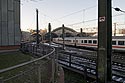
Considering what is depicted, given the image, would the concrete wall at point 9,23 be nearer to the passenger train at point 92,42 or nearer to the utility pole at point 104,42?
the passenger train at point 92,42

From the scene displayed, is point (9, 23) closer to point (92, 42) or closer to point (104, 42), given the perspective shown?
point (92, 42)

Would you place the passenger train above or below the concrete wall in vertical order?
below

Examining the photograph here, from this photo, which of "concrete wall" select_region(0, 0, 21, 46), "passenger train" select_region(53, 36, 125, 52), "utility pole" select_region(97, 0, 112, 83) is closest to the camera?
"utility pole" select_region(97, 0, 112, 83)

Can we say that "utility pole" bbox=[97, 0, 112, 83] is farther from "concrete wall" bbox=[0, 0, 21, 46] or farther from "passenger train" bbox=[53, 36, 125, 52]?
"passenger train" bbox=[53, 36, 125, 52]

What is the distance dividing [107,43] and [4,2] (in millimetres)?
20706

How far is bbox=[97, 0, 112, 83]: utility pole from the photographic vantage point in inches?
247

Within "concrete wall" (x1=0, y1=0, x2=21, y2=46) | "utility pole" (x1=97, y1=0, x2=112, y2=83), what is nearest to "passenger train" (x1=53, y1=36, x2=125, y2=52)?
"concrete wall" (x1=0, y1=0, x2=21, y2=46)

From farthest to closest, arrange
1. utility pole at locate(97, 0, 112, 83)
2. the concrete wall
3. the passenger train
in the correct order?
the passenger train
the concrete wall
utility pole at locate(97, 0, 112, 83)

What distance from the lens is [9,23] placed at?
24984 mm

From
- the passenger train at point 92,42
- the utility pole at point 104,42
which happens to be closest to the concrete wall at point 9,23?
the passenger train at point 92,42

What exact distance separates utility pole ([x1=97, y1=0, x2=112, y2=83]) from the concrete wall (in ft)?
62.0

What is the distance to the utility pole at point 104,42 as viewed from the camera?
20.6 feet

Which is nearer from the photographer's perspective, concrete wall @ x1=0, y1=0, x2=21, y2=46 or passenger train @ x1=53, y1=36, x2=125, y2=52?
concrete wall @ x1=0, y1=0, x2=21, y2=46

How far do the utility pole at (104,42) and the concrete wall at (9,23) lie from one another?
18885 mm
